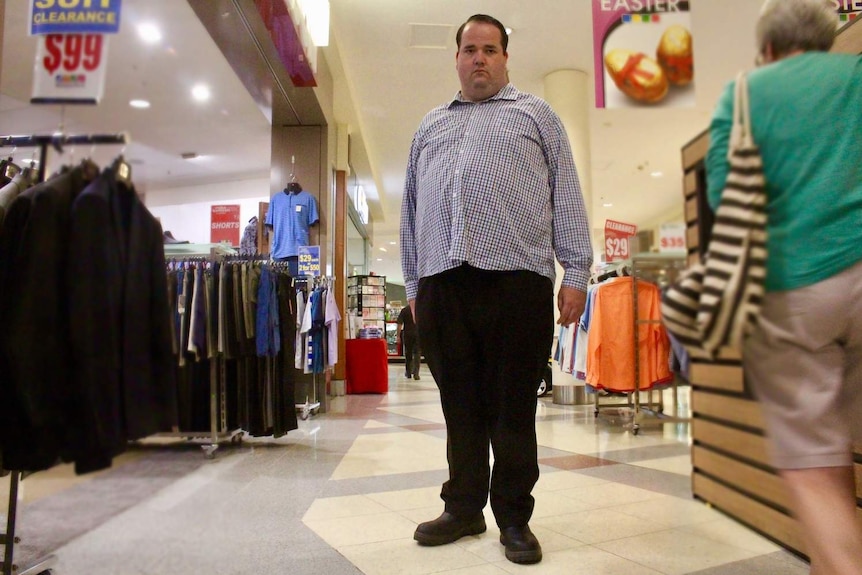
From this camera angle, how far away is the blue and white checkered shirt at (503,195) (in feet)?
4.77

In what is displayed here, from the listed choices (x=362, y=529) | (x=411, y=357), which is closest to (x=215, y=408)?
(x=362, y=529)

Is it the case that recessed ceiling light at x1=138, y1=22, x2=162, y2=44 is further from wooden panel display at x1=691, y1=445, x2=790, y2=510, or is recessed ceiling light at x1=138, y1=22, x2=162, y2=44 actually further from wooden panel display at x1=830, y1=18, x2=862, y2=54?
wooden panel display at x1=830, y1=18, x2=862, y2=54

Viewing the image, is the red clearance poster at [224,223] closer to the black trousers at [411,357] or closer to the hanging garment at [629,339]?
the hanging garment at [629,339]

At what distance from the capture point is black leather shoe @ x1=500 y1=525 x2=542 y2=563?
5.02ft

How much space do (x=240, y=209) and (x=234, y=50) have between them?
0.86 ft

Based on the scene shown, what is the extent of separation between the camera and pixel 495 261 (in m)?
1.45

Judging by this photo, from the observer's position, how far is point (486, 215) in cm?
145

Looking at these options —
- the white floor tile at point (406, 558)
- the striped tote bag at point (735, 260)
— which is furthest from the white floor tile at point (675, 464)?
the white floor tile at point (406, 558)

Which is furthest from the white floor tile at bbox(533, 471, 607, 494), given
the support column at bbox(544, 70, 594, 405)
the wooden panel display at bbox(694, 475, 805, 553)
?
the wooden panel display at bbox(694, 475, 805, 553)

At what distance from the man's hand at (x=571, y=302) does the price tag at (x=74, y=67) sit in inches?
45.6

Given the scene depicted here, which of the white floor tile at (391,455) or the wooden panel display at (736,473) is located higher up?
the wooden panel display at (736,473)

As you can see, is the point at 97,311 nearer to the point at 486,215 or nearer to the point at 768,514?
the point at 768,514

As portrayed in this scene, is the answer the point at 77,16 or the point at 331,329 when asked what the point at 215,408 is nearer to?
the point at 77,16

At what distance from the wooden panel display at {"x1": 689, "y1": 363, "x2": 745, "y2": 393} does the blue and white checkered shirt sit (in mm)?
837
